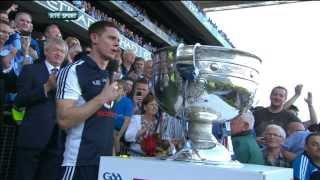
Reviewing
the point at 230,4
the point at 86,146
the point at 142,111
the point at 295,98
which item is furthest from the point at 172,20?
the point at 86,146

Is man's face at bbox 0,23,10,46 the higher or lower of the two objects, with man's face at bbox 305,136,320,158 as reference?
higher

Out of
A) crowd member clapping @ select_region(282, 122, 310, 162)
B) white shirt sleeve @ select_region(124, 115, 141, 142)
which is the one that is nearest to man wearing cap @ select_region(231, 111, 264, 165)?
crowd member clapping @ select_region(282, 122, 310, 162)

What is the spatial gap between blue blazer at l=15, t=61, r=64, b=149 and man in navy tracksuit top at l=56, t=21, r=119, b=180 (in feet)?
3.31

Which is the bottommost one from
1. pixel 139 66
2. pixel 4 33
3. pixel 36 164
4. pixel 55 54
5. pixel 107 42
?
pixel 36 164

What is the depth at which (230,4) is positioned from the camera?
92.3 feet

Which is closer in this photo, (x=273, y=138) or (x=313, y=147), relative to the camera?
(x=313, y=147)

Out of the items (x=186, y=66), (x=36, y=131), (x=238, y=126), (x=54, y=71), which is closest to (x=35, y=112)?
(x=36, y=131)

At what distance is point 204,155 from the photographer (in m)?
1.43

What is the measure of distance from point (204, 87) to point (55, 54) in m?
1.82

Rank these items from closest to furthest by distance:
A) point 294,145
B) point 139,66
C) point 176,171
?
point 176,171
point 294,145
point 139,66

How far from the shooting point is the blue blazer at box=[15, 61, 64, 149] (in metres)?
2.88

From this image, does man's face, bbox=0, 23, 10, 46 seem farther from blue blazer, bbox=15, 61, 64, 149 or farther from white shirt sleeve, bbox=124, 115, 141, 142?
white shirt sleeve, bbox=124, 115, 141, 142

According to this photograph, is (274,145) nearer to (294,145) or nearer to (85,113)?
(294,145)

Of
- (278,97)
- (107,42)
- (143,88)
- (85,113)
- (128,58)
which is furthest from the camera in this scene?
(128,58)
